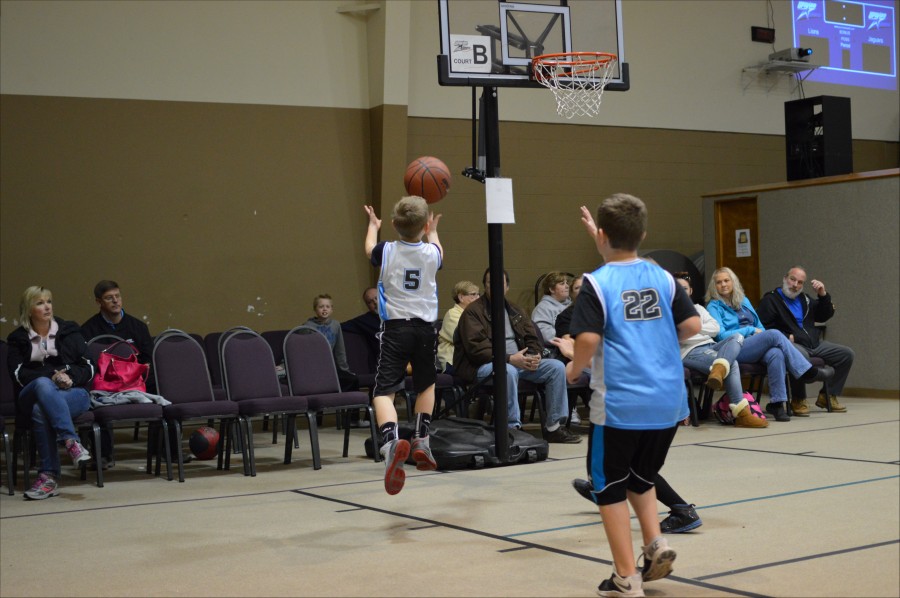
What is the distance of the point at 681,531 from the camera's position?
3.98 meters

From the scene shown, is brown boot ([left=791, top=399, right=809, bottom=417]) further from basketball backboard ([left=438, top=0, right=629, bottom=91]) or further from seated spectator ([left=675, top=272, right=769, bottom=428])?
basketball backboard ([left=438, top=0, right=629, bottom=91])

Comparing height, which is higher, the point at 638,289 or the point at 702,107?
the point at 702,107

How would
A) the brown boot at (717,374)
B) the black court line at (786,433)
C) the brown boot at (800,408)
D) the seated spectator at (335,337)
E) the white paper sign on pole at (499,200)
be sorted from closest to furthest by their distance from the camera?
the white paper sign on pole at (499,200), the black court line at (786,433), the brown boot at (717,374), the seated spectator at (335,337), the brown boot at (800,408)

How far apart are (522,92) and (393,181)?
6.05 ft

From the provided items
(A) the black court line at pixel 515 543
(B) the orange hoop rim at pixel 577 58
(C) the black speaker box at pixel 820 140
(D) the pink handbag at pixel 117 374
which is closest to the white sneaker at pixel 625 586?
(A) the black court line at pixel 515 543

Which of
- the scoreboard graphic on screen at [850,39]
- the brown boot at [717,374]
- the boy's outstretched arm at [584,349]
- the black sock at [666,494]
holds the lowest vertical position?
the black sock at [666,494]

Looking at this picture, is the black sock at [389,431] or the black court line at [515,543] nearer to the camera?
the black court line at [515,543]

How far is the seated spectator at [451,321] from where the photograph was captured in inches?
292

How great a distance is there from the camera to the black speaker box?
9.85 metres

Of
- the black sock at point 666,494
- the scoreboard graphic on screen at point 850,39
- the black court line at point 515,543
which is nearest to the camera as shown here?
the black court line at point 515,543

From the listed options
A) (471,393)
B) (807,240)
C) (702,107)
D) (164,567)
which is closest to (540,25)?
(471,393)

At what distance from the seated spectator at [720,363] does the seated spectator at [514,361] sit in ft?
3.72

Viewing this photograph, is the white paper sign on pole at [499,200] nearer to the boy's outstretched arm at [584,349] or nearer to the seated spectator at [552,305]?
the seated spectator at [552,305]

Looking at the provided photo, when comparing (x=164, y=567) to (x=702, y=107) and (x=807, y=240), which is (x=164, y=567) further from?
(x=702, y=107)
